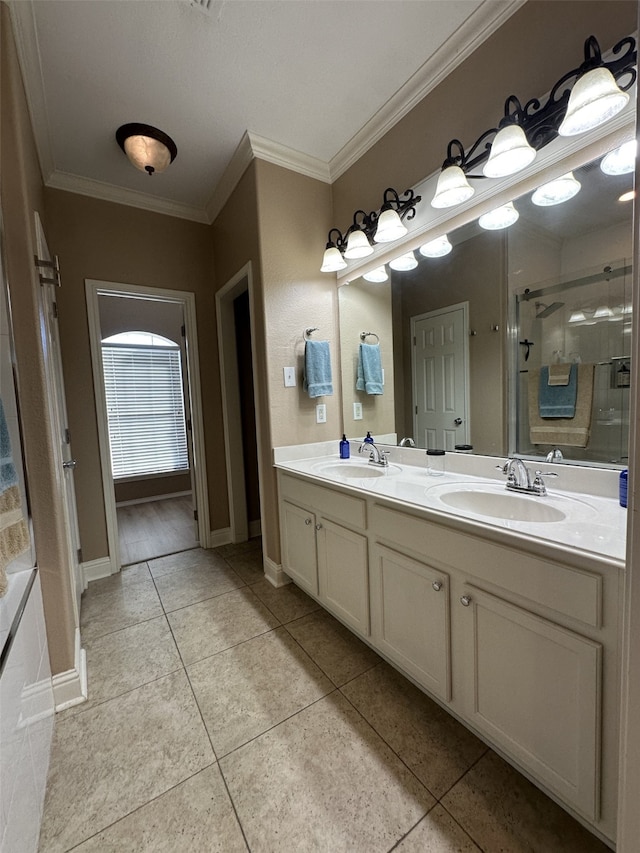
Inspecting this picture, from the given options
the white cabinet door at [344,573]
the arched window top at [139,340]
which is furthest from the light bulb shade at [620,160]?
the arched window top at [139,340]

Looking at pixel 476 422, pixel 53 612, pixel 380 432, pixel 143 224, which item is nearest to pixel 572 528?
pixel 476 422

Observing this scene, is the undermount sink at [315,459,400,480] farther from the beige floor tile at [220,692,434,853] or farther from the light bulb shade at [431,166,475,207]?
the light bulb shade at [431,166,475,207]

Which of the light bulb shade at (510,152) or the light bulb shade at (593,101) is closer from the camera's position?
the light bulb shade at (593,101)

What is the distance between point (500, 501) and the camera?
137 cm

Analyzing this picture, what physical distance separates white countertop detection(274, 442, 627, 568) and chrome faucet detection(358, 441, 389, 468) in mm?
50

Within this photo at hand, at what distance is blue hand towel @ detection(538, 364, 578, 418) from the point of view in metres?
1.32

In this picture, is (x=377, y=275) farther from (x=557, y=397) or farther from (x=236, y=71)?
(x=557, y=397)

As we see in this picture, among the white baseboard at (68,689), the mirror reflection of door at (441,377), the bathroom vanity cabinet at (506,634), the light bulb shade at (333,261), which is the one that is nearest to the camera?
the bathroom vanity cabinet at (506,634)

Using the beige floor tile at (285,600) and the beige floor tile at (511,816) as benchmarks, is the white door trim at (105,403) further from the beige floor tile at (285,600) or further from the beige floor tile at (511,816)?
the beige floor tile at (511,816)

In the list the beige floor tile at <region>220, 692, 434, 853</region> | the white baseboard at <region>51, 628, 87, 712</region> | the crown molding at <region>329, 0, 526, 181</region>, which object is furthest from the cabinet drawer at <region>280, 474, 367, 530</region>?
the crown molding at <region>329, 0, 526, 181</region>

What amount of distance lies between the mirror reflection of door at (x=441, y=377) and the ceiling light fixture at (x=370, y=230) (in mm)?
479

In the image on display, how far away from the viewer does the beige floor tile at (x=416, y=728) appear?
1.15 metres

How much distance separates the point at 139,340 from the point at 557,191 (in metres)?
4.59

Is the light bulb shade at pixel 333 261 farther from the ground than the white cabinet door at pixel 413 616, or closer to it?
farther from the ground
